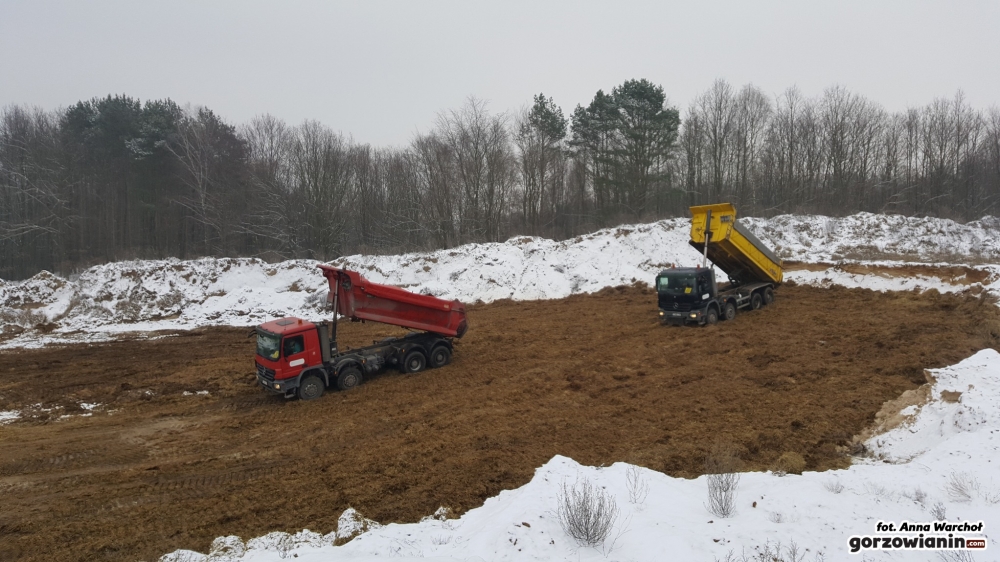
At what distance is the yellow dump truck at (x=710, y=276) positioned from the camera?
51.8ft

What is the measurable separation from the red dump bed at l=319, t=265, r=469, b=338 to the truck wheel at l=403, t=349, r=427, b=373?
0.73 metres

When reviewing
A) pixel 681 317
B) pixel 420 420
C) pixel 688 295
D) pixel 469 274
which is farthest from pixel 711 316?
pixel 469 274

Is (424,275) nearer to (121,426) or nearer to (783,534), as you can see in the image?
(121,426)

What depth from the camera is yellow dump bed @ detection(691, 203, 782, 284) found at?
1582cm

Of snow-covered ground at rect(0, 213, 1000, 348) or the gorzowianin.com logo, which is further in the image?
snow-covered ground at rect(0, 213, 1000, 348)

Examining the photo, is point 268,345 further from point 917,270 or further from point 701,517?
point 917,270

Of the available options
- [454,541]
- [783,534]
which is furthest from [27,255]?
[783,534]

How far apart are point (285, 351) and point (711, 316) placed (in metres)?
12.8

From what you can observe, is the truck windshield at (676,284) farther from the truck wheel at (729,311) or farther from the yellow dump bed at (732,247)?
the truck wheel at (729,311)

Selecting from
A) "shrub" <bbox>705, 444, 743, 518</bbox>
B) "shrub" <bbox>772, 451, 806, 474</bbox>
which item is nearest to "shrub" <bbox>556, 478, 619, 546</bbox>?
"shrub" <bbox>705, 444, 743, 518</bbox>

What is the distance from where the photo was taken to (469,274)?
84.8ft

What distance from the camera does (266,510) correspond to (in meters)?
6.61

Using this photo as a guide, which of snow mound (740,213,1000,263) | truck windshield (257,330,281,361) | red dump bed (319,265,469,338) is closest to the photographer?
truck windshield (257,330,281,361)

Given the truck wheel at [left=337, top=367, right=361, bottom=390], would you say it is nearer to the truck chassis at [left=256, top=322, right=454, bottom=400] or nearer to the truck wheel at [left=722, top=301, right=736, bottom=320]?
the truck chassis at [left=256, top=322, right=454, bottom=400]
